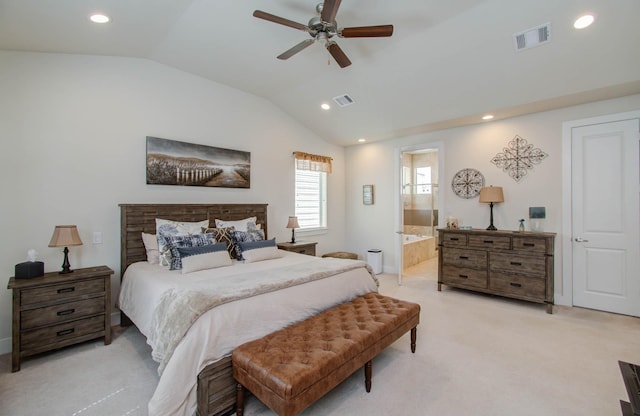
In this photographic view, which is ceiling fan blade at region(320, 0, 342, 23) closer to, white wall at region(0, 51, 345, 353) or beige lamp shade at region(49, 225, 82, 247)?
white wall at region(0, 51, 345, 353)

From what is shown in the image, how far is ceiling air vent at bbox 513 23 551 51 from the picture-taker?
2.85 metres

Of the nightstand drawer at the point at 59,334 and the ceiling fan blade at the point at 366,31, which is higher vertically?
the ceiling fan blade at the point at 366,31

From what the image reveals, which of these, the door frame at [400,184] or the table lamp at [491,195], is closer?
the table lamp at [491,195]

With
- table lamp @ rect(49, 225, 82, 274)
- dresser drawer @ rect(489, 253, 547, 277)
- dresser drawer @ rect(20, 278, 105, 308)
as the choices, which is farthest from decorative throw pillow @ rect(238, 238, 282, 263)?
dresser drawer @ rect(489, 253, 547, 277)

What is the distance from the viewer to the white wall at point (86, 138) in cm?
288

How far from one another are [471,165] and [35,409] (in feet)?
18.4

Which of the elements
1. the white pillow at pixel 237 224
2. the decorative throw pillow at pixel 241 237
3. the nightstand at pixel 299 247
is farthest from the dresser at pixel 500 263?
the white pillow at pixel 237 224

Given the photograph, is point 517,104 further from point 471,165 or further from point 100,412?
point 100,412

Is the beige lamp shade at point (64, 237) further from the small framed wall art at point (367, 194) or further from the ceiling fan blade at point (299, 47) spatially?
the small framed wall art at point (367, 194)

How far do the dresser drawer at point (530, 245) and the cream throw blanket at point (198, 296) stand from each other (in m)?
2.70

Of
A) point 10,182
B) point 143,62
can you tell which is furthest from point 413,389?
point 143,62

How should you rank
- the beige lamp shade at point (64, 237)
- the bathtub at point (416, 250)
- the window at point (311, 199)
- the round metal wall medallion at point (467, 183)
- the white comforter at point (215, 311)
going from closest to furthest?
the white comforter at point (215, 311) → the beige lamp shade at point (64, 237) → the round metal wall medallion at point (467, 183) → the window at point (311, 199) → the bathtub at point (416, 250)

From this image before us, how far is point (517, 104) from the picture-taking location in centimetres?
388

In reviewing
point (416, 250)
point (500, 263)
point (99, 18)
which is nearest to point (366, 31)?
point (99, 18)
